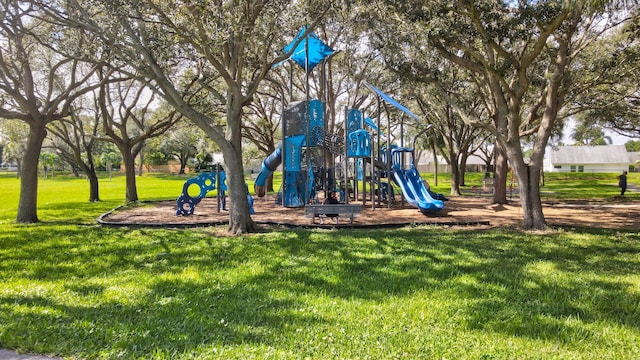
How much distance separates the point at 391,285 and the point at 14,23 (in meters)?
12.7

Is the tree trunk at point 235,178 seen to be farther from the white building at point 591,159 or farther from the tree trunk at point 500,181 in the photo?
the white building at point 591,159

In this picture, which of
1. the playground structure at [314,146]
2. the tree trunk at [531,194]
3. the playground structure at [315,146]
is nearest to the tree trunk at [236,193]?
the playground structure at [315,146]

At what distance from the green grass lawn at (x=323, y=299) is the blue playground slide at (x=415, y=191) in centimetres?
520

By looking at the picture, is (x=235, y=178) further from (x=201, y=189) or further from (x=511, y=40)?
(x=511, y=40)

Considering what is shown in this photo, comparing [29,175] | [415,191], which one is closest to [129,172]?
[29,175]

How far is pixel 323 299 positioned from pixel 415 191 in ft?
38.5

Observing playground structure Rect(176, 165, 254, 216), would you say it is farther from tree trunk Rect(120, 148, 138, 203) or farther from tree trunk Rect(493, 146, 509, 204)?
tree trunk Rect(493, 146, 509, 204)

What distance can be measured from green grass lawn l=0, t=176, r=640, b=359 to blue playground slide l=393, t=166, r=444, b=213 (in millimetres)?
5202

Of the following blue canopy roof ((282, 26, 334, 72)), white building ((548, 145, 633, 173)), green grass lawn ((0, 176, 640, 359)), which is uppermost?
blue canopy roof ((282, 26, 334, 72))

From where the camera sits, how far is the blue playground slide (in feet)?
46.2

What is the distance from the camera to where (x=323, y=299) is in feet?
16.1

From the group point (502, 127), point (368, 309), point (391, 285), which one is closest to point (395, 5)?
point (502, 127)

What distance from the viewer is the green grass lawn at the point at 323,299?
3.67 m

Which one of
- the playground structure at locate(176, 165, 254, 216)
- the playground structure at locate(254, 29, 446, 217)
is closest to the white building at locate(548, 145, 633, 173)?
the playground structure at locate(254, 29, 446, 217)
